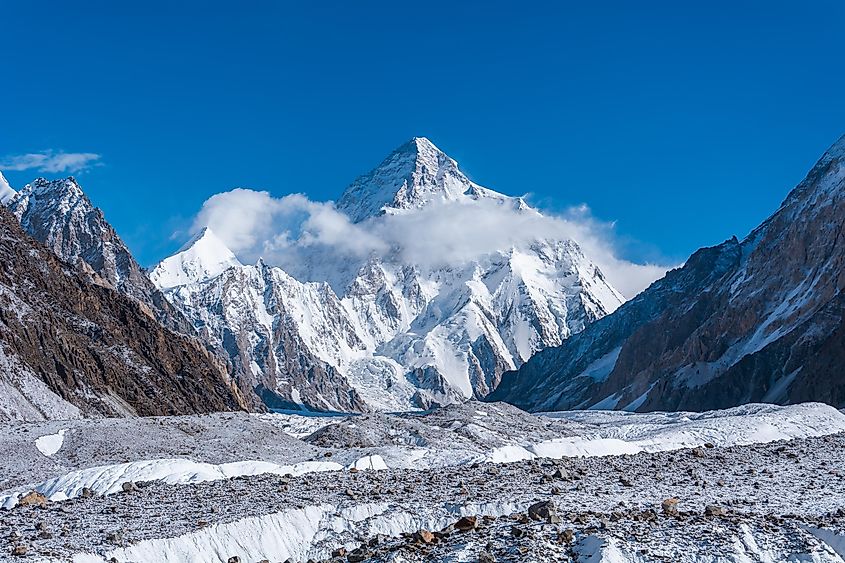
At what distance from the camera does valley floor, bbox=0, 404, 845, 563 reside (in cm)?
1534

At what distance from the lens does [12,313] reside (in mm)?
89625

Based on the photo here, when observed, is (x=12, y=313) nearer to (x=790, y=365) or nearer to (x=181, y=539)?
(x=181, y=539)

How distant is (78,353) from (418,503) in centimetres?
8001

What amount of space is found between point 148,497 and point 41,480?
1080 cm

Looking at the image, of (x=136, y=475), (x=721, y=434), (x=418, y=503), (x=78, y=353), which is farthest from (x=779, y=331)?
(x=418, y=503)

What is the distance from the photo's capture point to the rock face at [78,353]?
264 ft

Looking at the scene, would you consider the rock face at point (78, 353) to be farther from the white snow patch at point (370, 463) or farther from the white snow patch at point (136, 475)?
the white snow patch at point (136, 475)

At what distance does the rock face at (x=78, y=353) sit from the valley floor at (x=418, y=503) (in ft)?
132

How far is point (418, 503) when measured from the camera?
21219mm

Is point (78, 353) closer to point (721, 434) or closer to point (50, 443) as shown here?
point (50, 443)

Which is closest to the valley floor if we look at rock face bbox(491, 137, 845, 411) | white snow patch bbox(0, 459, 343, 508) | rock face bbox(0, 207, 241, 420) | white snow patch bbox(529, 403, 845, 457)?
white snow patch bbox(0, 459, 343, 508)

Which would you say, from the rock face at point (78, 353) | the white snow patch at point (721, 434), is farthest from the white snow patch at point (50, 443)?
the rock face at point (78, 353)

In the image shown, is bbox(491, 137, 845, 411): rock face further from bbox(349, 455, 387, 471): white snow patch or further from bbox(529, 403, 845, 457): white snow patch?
bbox(349, 455, 387, 471): white snow patch

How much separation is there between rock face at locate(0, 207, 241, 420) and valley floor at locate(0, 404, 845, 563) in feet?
132
